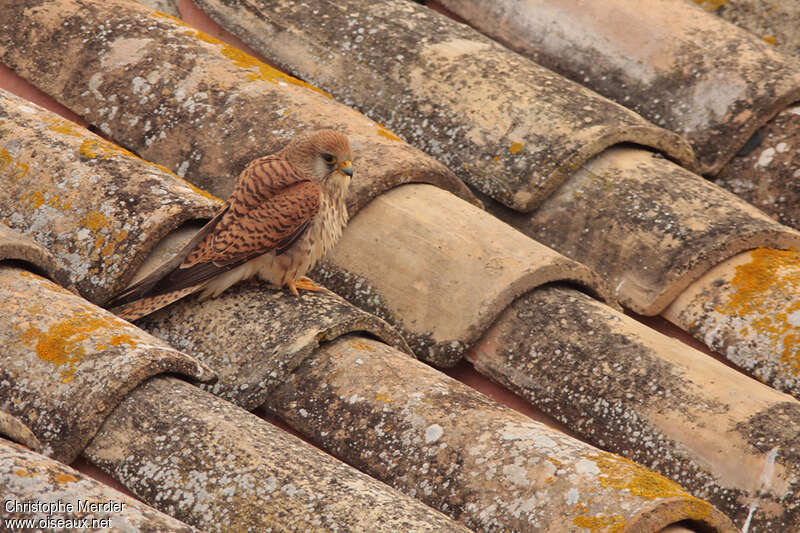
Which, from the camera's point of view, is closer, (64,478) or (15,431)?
(64,478)

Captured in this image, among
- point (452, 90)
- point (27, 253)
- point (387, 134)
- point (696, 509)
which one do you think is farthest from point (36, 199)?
point (696, 509)

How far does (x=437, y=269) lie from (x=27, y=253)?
51.1 inches

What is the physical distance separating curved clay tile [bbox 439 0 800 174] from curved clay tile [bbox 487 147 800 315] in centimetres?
44

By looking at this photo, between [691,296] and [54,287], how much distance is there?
6.96ft

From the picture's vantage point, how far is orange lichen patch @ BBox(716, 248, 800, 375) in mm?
3172

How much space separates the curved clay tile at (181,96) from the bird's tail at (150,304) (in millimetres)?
779

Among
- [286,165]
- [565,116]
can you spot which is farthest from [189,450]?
[565,116]

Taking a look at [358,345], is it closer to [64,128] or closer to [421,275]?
[421,275]

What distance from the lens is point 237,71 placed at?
3936 mm

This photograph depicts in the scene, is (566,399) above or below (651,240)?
below

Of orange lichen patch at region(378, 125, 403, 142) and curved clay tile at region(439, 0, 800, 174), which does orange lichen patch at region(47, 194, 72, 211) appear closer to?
orange lichen patch at region(378, 125, 403, 142)

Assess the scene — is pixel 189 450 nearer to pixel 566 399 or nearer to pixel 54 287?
pixel 54 287

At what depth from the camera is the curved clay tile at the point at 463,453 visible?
7.34 ft

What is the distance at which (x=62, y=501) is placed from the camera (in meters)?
1.74
